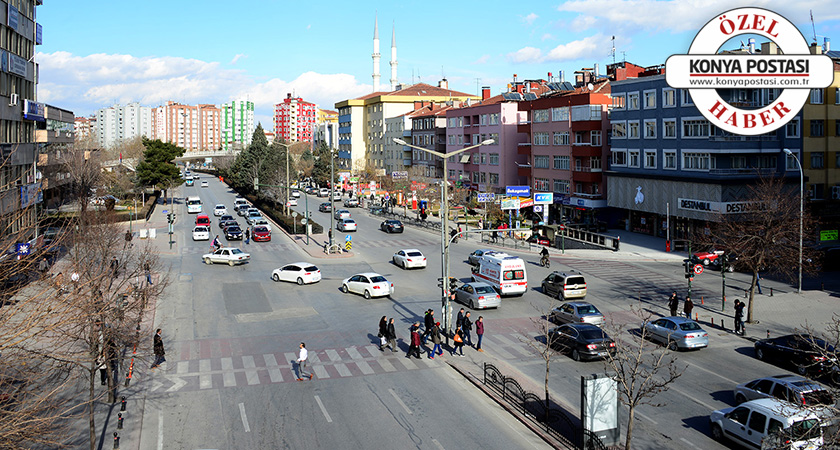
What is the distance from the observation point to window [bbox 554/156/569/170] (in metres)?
71.3

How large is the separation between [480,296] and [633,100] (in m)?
35.5

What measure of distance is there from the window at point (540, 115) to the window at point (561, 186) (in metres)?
7.09

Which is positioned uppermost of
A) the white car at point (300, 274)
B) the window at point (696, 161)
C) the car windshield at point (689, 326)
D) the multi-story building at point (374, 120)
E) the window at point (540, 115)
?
the multi-story building at point (374, 120)

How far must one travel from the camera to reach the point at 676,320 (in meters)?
27.1

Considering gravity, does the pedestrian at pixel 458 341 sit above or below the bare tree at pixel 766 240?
below

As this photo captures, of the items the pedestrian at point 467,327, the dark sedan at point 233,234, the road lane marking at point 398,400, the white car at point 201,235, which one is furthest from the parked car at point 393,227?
the road lane marking at point 398,400

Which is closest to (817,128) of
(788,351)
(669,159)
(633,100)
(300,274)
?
(669,159)

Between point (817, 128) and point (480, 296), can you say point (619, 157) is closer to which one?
point (817, 128)

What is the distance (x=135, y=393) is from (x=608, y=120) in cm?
5554

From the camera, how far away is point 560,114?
235 feet

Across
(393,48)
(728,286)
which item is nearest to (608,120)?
(728,286)

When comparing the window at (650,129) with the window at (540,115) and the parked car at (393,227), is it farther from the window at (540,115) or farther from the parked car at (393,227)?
the parked car at (393,227)

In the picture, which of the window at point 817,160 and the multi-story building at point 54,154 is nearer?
the multi-story building at point 54,154

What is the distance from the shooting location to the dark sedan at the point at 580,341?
2484 cm
